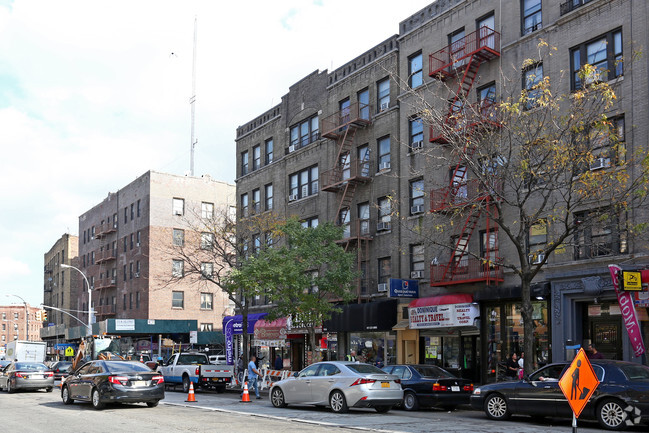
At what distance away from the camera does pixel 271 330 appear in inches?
1529

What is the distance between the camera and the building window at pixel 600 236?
828 inches

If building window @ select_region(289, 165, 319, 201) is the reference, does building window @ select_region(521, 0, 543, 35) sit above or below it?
above

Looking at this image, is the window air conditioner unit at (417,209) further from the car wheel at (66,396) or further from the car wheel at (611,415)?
the car wheel at (611,415)

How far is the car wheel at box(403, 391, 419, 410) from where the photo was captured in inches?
811

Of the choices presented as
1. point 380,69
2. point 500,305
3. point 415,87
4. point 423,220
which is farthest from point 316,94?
point 500,305

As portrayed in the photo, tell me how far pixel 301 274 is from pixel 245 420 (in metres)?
13.8

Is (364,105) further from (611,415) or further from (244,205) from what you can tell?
(611,415)

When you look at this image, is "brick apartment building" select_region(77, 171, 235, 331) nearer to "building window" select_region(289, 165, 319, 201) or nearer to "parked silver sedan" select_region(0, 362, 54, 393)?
"building window" select_region(289, 165, 319, 201)

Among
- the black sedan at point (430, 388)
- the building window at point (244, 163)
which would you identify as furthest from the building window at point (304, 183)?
the black sedan at point (430, 388)

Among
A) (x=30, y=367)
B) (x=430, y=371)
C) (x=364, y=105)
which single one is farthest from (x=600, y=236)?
(x=30, y=367)

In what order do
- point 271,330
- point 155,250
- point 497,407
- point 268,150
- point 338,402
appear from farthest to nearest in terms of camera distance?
1. point 155,250
2. point 268,150
3. point 271,330
4. point 338,402
5. point 497,407

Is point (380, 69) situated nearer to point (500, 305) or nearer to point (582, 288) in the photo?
point (500, 305)

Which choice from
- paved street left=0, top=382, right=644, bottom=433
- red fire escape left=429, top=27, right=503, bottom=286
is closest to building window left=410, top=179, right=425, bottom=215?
red fire escape left=429, top=27, right=503, bottom=286

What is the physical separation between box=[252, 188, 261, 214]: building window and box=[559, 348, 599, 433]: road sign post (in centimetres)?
3364
